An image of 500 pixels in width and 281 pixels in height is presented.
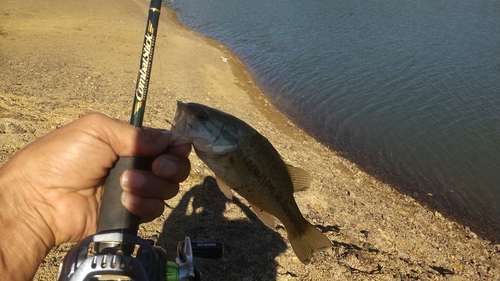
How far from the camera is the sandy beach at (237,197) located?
4637 millimetres

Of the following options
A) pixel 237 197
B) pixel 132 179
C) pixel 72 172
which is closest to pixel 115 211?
pixel 132 179

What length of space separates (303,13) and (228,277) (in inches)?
957

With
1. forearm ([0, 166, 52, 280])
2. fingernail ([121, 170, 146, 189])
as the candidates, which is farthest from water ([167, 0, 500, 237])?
forearm ([0, 166, 52, 280])

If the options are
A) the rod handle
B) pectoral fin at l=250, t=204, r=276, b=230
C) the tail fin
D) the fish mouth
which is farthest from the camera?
the tail fin

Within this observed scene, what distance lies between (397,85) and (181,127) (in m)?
12.9

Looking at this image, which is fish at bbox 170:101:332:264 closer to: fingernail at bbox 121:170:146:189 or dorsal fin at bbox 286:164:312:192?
dorsal fin at bbox 286:164:312:192

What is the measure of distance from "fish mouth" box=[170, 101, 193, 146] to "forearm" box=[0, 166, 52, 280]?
1.04 meters

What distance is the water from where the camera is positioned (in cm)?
920

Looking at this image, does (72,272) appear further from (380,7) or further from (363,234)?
(380,7)

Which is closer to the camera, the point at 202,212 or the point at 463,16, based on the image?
the point at 202,212

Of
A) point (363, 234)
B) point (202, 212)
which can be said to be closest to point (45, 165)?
point (202, 212)

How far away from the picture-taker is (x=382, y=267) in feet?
16.3

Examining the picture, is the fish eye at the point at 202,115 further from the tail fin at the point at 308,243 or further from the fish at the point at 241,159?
the tail fin at the point at 308,243

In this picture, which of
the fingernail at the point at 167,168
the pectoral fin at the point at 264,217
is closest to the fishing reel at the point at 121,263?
the fingernail at the point at 167,168
